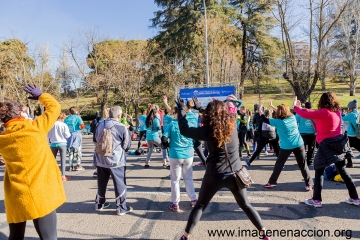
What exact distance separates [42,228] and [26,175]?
0.54 m

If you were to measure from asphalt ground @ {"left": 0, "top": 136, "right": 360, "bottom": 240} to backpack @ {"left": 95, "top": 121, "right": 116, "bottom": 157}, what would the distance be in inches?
40.9

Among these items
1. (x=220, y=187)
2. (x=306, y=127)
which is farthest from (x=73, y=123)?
(x=306, y=127)

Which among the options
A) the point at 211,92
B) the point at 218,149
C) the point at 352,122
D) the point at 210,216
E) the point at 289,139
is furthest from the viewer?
the point at 211,92

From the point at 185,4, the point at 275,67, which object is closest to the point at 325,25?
the point at 275,67

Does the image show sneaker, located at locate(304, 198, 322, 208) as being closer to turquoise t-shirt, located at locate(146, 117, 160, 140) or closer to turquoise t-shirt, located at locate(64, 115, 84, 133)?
turquoise t-shirt, located at locate(146, 117, 160, 140)

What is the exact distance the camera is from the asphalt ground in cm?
362

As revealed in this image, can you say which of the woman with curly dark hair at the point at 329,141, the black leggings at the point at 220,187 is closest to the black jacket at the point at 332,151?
the woman with curly dark hair at the point at 329,141

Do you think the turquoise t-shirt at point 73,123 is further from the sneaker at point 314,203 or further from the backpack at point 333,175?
the backpack at point 333,175

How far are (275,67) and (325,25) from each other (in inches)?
418

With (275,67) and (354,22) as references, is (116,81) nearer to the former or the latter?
(275,67)

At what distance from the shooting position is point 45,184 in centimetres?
256

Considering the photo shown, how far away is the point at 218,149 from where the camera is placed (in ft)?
10.1

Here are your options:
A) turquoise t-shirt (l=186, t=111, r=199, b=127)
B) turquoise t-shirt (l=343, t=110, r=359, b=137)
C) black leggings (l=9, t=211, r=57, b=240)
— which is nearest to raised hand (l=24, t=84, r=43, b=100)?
A: black leggings (l=9, t=211, r=57, b=240)

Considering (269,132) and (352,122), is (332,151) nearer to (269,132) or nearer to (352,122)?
(269,132)
